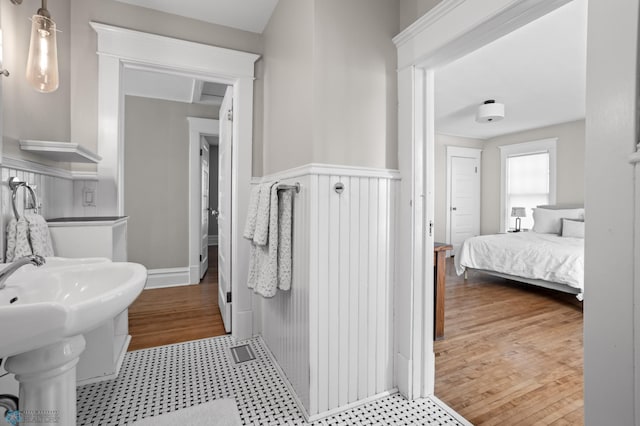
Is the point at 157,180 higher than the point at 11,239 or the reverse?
higher

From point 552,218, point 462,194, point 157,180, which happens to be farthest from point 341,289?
point 462,194

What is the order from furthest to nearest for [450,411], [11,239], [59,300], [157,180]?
[157,180] < [450,411] < [11,239] < [59,300]

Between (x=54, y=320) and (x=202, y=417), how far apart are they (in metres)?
1.15

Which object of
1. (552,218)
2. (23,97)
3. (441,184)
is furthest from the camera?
(441,184)

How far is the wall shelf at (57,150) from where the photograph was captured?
1452 millimetres

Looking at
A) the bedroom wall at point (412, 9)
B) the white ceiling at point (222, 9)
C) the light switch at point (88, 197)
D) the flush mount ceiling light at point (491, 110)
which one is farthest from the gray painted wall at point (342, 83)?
the flush mount ceiling light at point (491, 110)

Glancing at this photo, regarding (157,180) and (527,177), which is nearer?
(157,180)

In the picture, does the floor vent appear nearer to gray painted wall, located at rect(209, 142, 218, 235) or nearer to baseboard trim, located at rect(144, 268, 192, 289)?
baseboard trim, located at rect(144, 268, 192, 289)

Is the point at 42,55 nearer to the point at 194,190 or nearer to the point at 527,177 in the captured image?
the point at 194,190

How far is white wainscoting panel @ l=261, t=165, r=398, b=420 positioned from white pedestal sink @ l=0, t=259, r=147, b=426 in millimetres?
797

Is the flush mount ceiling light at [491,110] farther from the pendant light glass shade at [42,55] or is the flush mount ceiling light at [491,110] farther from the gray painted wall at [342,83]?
the pendant light glass shade at [42,55]

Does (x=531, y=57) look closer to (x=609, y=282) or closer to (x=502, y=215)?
(x=609, y=282)

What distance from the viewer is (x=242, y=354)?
218cm

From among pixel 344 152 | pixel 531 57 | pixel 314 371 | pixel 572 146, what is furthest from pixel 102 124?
pixel 572 146
